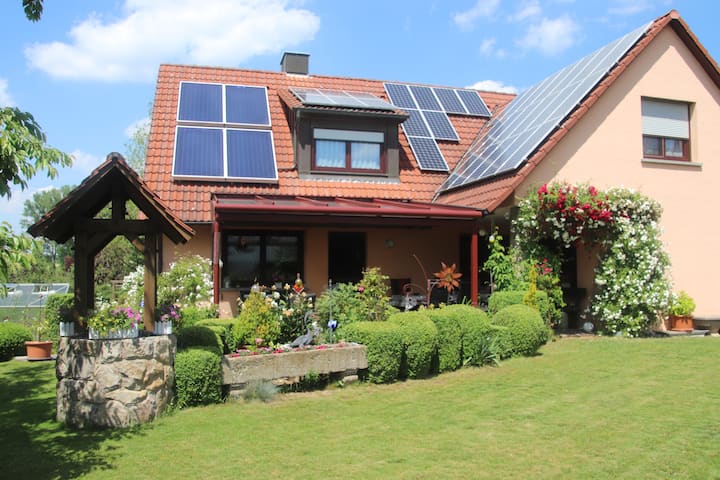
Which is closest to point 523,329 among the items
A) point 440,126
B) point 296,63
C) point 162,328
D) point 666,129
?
point 162,328

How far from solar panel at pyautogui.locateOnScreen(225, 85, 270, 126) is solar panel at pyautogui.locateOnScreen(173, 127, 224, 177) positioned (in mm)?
859

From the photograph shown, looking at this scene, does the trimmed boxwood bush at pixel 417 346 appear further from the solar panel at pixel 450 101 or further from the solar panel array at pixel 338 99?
the solar panel at pixel 450 101

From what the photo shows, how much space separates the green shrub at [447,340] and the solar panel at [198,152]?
23.3 feet

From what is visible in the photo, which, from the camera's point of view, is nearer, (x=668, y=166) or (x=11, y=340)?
(x=11, y=340)

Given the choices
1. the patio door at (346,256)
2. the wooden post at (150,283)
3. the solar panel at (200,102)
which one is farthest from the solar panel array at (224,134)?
the wooden post at (150,283)

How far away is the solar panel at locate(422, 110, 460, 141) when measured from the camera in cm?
1775

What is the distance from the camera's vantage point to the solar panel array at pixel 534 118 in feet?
45.6

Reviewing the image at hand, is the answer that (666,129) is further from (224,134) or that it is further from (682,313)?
(224,134)

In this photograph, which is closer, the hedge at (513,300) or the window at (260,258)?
the hedge at (513,300)

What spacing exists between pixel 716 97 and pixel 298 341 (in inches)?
504

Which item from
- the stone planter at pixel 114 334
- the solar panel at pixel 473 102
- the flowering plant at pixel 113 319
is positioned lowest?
the stone planter at pixel 114 334

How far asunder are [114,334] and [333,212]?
5603 mm

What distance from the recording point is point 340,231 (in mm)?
15453

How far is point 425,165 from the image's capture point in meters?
16.5
